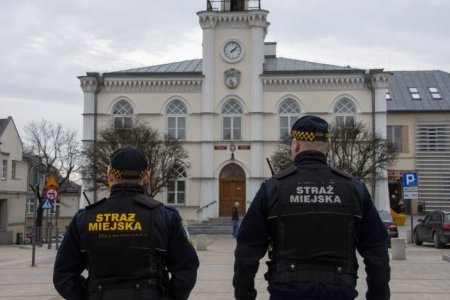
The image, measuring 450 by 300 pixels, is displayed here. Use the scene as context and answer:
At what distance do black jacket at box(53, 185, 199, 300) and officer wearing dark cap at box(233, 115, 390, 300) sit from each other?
1.41 feet

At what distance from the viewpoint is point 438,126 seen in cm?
5188

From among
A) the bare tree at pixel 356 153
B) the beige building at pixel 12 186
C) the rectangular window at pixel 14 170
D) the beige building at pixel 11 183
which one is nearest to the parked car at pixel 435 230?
the bare tree at pixel 356 153

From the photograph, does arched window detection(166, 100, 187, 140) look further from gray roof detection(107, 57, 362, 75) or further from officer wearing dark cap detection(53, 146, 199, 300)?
officer wearing dark cap detection(53, 146, 199, 300)

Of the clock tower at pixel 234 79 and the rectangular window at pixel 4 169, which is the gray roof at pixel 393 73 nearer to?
the clock tower at pixel 234 79

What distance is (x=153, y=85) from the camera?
148 ft

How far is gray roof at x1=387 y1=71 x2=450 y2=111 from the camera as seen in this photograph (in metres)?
52.5

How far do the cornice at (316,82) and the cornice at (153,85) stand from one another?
15.0 ft

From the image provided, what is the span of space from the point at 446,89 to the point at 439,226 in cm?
2971

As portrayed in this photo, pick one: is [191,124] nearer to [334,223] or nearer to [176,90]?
[176,90]

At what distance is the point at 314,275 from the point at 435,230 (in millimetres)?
24516

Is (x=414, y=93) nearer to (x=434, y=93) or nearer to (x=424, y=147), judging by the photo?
(x=434, y=93)

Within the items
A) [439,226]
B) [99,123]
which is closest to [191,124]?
[99,123]

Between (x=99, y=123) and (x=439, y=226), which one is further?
(x=99, y=123)

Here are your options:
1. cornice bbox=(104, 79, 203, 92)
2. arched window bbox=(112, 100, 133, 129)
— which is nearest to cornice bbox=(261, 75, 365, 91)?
cornice bbox=(104, 79, 203, 92)
